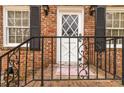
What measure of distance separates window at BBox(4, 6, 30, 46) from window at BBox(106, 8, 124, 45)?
2.75m

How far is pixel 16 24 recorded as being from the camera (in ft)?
34.1

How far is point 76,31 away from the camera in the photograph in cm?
1056

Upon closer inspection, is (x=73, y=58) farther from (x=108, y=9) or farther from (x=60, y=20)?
(x=108, y=9)

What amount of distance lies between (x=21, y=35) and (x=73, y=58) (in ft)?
6.52

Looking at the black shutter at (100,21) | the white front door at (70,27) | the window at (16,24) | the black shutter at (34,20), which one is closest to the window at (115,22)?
the black shutter at (100,21)

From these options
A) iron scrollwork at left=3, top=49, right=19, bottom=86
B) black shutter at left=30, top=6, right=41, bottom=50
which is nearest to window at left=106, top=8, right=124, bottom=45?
black shutter at left=30, top=6, right=41, bottom=50

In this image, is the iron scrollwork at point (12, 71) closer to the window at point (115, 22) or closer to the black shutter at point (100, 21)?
the black shutter at point (100, 21)

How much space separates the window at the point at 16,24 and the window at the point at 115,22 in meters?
2.75

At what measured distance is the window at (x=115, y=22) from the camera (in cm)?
1038

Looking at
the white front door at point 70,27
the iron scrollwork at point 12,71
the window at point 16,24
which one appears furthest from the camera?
the white front door at point 70,27

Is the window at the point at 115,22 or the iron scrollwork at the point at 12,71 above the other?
the window at the point at 115,22

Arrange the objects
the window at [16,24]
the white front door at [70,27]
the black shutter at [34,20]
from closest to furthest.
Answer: the black shutter at [34,20], the window at [16,24], the white front door at [70,27]
